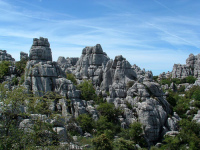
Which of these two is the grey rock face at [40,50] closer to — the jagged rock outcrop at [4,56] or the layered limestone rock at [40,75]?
the layered limestone rock at [40,75]

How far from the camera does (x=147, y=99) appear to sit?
104 feet

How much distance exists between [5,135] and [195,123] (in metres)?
24.7

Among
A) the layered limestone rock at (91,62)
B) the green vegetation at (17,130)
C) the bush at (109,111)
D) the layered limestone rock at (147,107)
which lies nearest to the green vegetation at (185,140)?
the layered limestone rock at (147,107)

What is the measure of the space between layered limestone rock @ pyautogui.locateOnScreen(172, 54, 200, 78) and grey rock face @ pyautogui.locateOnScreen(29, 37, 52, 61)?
6052cm

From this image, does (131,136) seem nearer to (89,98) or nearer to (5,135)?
(89,98)

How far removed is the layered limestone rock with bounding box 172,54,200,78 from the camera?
8362 centimetres

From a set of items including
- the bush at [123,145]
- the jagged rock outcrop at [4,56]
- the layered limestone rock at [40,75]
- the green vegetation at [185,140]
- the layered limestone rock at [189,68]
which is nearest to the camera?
the bush at [123,145]

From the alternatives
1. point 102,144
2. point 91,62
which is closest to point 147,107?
point 102,144

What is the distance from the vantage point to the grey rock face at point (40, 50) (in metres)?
36.7

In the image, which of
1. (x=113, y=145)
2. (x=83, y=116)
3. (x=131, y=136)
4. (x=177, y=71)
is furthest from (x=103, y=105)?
(x=177, y=71)

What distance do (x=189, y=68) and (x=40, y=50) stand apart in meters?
64.7

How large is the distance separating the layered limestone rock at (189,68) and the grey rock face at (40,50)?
60.5 metres

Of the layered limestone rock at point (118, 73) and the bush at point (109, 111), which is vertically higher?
the layered limestone rock at point (118, 73)

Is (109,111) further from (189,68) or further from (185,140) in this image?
(189,68)
